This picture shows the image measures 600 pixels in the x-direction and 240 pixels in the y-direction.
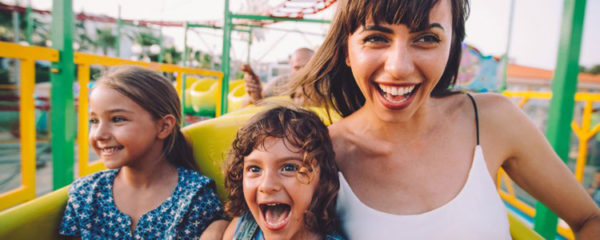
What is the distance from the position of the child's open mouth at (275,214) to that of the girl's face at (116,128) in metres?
0.55

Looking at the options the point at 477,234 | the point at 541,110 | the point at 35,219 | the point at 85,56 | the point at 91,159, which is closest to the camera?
the point at 477,234

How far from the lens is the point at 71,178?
161 cm

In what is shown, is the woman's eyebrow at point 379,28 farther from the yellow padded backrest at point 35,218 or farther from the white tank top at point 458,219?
the yellow padded backrest at point 35,218

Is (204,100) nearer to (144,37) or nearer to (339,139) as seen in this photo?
(339,139)

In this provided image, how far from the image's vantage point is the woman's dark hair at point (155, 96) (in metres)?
1.33

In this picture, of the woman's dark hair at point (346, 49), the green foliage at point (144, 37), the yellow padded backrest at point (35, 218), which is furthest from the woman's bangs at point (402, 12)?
the green foliage at point (144, 37)

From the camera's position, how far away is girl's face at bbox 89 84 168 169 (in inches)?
49.6

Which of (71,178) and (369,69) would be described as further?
(71,178)

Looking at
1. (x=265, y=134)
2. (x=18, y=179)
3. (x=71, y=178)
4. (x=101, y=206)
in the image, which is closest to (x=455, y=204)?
(x=265, y=134)

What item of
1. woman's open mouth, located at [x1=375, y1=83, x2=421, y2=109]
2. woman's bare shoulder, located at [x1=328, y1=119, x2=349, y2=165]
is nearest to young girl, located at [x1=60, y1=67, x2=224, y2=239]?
woman's bare shoulder, located at [x1=328, y1=119, x2=349, y2=165]

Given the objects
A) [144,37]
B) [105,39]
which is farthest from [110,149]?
[105,39]

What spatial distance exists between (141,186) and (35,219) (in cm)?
35

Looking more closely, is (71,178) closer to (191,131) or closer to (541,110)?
(191,131)

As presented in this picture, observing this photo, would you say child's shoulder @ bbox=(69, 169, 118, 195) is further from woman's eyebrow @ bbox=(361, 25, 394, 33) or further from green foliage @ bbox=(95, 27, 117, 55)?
green foliage @ bbox=(95, 27, 117, 55)
